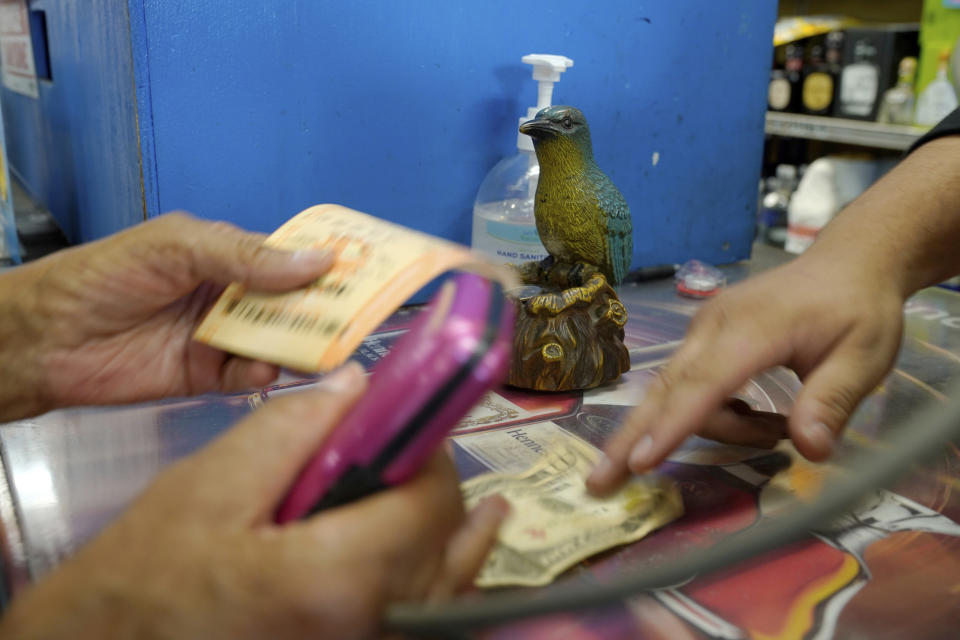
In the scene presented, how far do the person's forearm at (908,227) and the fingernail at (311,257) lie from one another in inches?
15.6

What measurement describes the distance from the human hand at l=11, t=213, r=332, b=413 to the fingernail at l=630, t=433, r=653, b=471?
0.25m

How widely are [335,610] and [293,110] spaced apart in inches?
27.7

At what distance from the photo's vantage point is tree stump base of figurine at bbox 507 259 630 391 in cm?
76

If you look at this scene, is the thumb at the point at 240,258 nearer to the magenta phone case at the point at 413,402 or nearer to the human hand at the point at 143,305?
the human hand at the point at 143,305

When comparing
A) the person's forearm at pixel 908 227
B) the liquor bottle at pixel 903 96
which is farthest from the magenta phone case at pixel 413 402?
the liquor bottle at pixel 903 96

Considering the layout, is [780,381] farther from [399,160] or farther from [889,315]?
[399,160]

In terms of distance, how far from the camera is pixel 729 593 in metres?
0.49

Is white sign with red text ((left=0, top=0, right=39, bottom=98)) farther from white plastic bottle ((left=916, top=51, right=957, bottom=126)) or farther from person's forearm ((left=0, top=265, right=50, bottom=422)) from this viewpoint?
white plastic bottle ((left=916, top=51, right=957, bottom=126))

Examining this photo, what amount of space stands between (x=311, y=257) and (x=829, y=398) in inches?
15.0

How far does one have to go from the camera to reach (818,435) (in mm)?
538

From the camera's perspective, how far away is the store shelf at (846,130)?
167 centimetres

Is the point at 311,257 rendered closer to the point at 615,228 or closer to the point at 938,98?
the point at 615,228

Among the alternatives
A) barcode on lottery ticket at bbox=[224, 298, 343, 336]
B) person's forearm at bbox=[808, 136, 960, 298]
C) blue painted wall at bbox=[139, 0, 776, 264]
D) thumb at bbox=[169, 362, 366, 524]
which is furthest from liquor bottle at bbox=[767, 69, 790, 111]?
thumb at bbox=[169, 362, 366, 524]

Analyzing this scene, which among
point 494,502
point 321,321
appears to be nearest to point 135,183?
point 321,321
